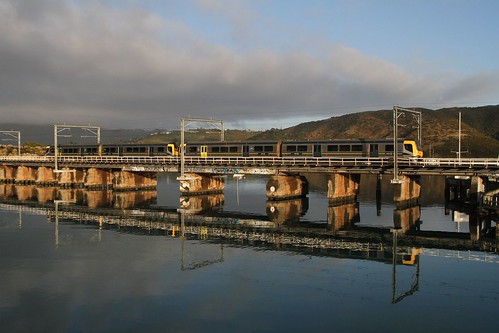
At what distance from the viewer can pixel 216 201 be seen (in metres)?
56.8

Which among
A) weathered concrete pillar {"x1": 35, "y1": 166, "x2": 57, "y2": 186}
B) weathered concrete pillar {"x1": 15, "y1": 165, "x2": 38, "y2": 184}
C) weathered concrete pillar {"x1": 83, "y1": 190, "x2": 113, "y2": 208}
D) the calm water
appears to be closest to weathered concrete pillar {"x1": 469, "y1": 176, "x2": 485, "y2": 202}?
the calm water

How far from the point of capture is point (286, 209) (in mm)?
49500

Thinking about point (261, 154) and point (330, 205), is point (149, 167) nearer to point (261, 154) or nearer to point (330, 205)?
point (261, 154)

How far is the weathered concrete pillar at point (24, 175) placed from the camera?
87062mm

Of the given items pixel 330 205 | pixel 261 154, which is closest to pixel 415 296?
pixel 330 205

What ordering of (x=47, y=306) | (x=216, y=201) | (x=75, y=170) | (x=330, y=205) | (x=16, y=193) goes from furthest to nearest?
(x=75, y=170)
(x=16, y=193)
(x=216, y=201)
(x=330, y=205)
(x=47, y=306)

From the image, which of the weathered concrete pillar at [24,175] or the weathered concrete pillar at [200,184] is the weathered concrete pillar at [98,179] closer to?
the weathered concrete pillar at [200,184]

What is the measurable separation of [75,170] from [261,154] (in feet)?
112

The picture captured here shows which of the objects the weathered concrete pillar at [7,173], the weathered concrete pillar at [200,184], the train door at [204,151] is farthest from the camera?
the weathered concrete pillar at [7,173]

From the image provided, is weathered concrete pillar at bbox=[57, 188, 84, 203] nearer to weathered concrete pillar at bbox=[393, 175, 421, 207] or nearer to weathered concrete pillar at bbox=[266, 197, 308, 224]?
weathered concrete pillar at bbox=[266, 197, 308, 224]

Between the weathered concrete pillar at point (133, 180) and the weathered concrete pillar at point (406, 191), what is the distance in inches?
1525

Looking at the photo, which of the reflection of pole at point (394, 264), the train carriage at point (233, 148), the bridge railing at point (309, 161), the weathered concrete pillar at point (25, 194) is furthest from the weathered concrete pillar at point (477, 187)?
the weathered concrete pillar at point (25, 194)

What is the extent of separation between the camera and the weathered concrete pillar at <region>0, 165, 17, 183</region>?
9146 centimetres

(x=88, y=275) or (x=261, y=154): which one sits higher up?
(x=261, y=154)
